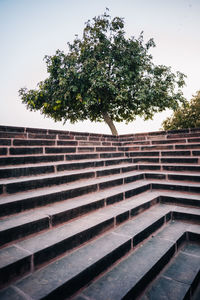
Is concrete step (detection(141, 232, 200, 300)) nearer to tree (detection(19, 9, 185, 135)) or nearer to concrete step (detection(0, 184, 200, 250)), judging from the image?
concrete step (detection(0, 184, 200, 250))

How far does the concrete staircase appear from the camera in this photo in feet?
4.96

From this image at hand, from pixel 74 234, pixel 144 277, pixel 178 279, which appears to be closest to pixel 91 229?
pixel 74 234

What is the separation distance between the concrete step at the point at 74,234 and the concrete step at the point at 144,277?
0.78 ft

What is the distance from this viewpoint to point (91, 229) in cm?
210

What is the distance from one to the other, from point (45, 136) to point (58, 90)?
7.82 m

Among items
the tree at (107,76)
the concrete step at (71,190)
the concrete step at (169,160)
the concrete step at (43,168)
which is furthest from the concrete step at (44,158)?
the tree at (107,76)

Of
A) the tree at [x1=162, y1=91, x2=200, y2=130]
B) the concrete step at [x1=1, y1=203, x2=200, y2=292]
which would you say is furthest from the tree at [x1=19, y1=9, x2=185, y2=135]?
the tree at [x1=162, y1=91, x2=200, y2=130]

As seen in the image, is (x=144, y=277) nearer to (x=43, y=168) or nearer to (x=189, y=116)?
(x=43, y=168)

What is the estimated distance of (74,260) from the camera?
67.4 inches

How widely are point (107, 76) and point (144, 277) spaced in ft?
33.7

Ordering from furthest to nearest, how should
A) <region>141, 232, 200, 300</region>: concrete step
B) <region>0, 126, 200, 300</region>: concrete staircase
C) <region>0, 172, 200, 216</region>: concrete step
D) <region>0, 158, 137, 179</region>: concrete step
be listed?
<region>0, 158, 137, 179</region>: concrete step
<region>0, 172, 200, 216</region>: concrete step
<region>141, 232, 200, 300</region>: concrete step
<region>0, 126, 200, 300</region>: concrete staircase

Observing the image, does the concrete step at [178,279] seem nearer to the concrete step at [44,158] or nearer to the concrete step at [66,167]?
the concrete step at [66,167]

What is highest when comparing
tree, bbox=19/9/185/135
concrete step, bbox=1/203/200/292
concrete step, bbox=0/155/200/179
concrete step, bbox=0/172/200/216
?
tree, bbox=19/9/185/135

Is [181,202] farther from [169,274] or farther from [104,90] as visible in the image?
[104,90]
